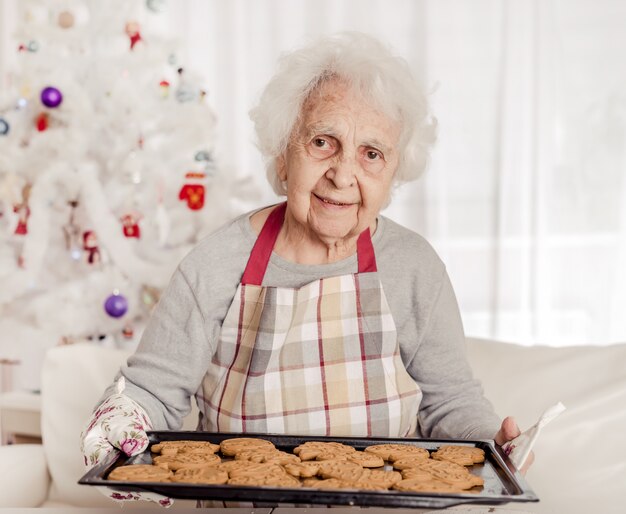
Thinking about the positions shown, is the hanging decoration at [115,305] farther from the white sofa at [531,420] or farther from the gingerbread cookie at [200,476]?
the gingerbread cookie at [200,476]

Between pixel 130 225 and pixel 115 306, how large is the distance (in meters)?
0.30

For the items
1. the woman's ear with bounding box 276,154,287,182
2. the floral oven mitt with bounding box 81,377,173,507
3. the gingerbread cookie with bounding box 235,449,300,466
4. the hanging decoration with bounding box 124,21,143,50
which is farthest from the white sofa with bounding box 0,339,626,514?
the hanging decoration with bounding box 124,21,143,50

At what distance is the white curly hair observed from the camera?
1608 mm

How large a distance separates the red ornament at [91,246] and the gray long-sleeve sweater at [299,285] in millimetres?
1353

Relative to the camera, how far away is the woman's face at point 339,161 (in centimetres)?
159

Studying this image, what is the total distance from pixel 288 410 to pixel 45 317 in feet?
4.86

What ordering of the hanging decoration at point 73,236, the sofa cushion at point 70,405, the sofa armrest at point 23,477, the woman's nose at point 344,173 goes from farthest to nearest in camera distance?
the hanging decoration at point 73,236 → the sofa cushion at point 70,405 → the sofa armrest at point 23,477 → the woman's nose at point 344,173

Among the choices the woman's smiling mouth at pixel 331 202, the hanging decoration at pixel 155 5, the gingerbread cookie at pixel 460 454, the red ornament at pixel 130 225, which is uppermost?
the hanging decoration at pixel 155 5

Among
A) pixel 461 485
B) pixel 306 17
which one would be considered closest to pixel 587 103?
pixel 306 17

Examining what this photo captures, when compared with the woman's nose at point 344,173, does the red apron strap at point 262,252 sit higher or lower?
lower

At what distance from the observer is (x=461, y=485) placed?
1173mm

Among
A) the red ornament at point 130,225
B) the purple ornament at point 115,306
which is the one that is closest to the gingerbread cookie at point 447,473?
the purple ornament at point 115,306

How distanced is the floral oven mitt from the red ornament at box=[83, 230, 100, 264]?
5.27 feet

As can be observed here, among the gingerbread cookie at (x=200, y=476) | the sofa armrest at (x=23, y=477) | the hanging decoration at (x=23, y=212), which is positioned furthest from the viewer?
the hanging decoration at (x=23, y=212)
